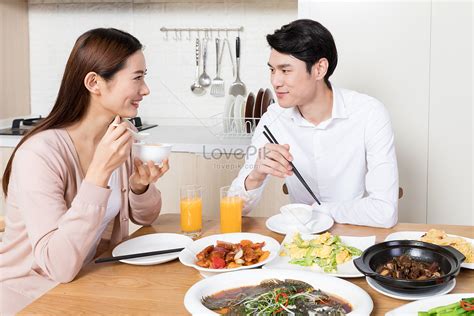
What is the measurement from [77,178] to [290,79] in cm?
95

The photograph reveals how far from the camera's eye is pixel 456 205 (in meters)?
2.90

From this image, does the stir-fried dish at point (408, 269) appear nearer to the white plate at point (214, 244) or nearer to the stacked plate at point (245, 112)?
→ the white plate at point (214, 244)

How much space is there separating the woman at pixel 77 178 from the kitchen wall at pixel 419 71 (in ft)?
4.48

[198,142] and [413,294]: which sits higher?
[198,142]

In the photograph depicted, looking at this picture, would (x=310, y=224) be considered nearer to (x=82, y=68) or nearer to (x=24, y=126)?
(x=82, y=68)

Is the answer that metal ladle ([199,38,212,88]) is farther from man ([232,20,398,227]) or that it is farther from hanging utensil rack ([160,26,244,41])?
man ([232,20,398,227])

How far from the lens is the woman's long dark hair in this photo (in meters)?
1.72

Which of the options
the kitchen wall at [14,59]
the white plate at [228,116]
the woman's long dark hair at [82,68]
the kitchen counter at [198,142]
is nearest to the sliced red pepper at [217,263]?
the woman's long dark hair at [82,68]

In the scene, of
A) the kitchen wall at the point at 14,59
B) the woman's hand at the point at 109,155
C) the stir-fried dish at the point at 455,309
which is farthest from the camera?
the kitchen wall at the point at 14,59

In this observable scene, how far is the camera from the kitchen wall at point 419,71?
2791 millimetres

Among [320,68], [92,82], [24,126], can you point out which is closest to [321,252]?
[92,82]

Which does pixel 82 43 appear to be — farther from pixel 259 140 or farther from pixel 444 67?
pixel 444 67

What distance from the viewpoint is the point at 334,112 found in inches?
89.0

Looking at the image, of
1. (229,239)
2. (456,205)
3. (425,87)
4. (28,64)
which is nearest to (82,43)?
(229,239)
